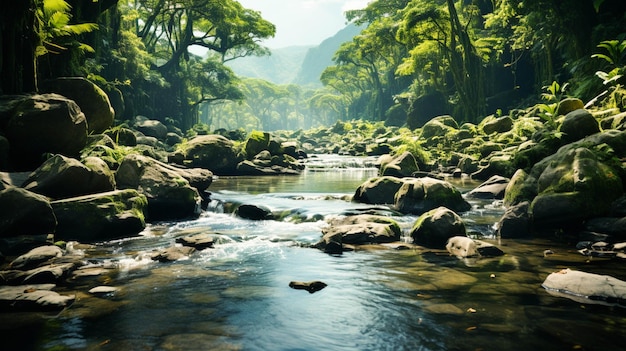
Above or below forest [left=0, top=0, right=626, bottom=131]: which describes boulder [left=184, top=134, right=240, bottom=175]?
below

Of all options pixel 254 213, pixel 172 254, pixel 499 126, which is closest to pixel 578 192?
pixel 254 213

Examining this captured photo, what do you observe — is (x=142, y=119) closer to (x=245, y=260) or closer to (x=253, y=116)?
(x=245, y=260)

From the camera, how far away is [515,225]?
9.05m

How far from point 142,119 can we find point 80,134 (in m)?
26.7

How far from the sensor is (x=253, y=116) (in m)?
111

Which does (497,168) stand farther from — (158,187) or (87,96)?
(87,96)

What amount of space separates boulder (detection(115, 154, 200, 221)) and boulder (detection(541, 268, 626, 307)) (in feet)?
28.8

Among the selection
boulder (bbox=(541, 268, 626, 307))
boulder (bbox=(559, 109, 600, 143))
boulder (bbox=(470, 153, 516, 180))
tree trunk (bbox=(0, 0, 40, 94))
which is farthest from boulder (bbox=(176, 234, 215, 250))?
boulder (bbox=(470, 153, 516, 180))

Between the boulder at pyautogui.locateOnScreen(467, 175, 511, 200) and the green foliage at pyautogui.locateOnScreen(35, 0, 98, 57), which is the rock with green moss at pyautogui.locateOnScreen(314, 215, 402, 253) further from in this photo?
the green foliage at pyautogui.locateOnScreen(35, 0, 98, 57)

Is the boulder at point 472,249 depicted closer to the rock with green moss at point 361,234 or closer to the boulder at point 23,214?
the rock with green moss at point 361,234

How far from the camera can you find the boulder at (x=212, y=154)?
72.3 feet

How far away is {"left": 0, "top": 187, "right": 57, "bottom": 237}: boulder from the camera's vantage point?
759cm

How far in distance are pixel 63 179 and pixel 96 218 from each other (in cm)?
132

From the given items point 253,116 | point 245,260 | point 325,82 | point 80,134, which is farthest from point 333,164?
point 253,116
